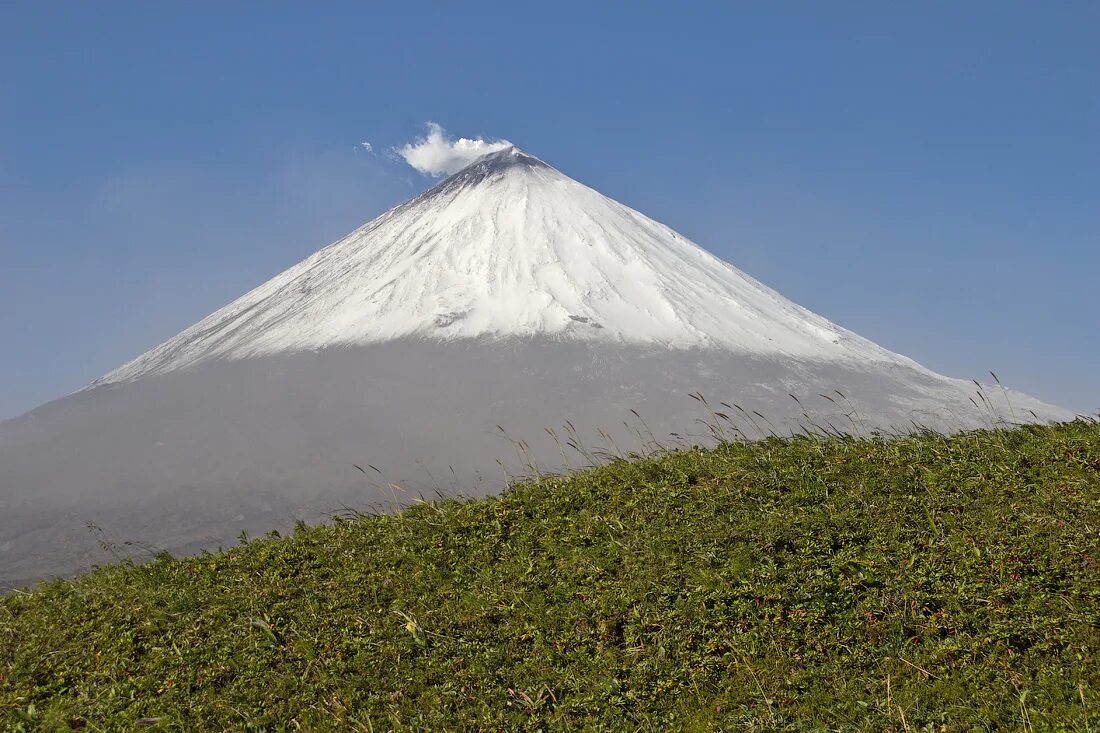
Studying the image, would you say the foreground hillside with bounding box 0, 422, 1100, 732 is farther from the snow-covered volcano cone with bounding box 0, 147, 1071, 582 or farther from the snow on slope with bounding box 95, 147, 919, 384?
the snow on slope with bounding box 95, 147, 919, 384

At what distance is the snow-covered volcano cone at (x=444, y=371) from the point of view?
4077 inches

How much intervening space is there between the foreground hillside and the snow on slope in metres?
99.0

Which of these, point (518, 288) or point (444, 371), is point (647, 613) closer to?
point (444, 371)

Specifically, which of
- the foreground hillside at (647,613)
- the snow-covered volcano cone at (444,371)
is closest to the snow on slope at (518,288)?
the snow-covered volcano cone at (444,371)

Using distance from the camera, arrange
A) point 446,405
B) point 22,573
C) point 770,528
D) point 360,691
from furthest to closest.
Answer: point 446,405, point 22,573, point 770,528, point 360,691

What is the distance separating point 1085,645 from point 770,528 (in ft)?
9.24

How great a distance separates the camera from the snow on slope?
11475 centimetres

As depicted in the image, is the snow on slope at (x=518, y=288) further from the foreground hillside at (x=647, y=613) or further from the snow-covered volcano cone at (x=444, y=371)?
the foreground hillside at (x=647, y=613)

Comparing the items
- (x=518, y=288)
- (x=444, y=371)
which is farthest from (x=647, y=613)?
(x=518, y=288)

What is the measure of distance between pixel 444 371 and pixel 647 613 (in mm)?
112411

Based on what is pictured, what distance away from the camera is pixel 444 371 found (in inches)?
4685

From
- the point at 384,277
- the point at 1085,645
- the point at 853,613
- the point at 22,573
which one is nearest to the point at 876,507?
the point at 853,613

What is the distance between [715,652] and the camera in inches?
287

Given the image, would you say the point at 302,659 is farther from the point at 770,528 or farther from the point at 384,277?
the point at 384,277
